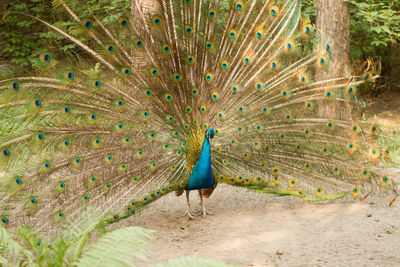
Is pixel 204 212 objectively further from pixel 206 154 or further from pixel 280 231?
pixel 280 231

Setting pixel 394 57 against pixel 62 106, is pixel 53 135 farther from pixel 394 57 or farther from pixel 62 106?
pixel 394 57

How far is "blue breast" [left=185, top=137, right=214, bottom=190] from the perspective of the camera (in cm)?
464

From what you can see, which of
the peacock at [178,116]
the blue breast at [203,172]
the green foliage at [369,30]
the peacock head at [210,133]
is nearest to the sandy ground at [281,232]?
the peacock at [178,116]

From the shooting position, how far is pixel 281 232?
4434 millimetres

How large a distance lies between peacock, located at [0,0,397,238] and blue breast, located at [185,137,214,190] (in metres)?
0.01

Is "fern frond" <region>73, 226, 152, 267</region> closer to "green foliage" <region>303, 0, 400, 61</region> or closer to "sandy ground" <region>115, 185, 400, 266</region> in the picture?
"sandy ground" <region>115, 185, 400, 266</region>

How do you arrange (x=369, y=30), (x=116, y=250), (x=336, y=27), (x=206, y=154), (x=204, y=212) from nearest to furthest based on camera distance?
(x=116, y=250), (x=206, y=154), (x=204, y=212), (x=336, y=27), (x=369, y=30)

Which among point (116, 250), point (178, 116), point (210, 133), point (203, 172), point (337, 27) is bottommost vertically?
point (203, 172)

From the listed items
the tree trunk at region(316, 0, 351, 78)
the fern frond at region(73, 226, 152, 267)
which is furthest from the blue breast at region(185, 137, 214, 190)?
the tree trunk at region(316, 0, 351, 78)

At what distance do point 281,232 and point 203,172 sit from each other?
108 cm

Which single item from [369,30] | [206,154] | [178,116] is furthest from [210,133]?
[369,30]

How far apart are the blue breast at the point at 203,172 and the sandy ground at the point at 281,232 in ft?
1.72

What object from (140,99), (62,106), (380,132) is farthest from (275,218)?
(62,106)

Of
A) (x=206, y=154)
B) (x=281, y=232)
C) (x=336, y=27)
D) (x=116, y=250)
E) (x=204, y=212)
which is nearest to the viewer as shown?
(x=116, y=250)
